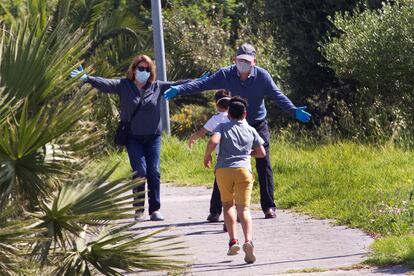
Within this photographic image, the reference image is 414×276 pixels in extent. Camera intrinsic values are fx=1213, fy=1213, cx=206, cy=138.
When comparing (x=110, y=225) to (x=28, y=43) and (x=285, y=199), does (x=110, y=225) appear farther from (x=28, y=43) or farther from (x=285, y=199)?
(x=285, y=199)

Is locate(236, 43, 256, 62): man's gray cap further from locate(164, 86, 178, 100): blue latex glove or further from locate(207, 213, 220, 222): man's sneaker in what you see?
locate(207, 213, 220, 222): man's sneaker

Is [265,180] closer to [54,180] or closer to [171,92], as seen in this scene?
[171,92]

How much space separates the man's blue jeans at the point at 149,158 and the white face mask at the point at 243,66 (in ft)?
3.91

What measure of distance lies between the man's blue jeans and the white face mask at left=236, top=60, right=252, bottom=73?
3.91ft

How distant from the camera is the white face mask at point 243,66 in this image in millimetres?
11531

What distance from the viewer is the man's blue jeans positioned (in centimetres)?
1204

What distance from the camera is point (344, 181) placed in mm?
13641

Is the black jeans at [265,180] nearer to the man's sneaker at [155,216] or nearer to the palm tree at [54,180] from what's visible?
the man's sneaker at [155,216]

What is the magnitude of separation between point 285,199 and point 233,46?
14.0 metres

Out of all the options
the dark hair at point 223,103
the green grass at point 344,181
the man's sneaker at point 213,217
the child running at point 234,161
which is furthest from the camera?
the man's sneaker at point 213,217

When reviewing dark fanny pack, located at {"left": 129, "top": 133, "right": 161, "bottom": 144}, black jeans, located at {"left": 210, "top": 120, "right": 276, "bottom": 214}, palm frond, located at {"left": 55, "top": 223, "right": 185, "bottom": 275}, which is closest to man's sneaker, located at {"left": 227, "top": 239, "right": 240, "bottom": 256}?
palm frond, located at {"left": 55, "top": 223, "right": 185, "bottom": 275}

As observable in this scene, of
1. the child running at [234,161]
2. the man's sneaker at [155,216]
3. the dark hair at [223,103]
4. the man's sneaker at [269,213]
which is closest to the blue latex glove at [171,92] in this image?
the dark hair at [223,103]

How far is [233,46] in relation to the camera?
26984 millimetres

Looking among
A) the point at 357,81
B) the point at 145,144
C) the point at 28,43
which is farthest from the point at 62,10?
the point at 28,43
